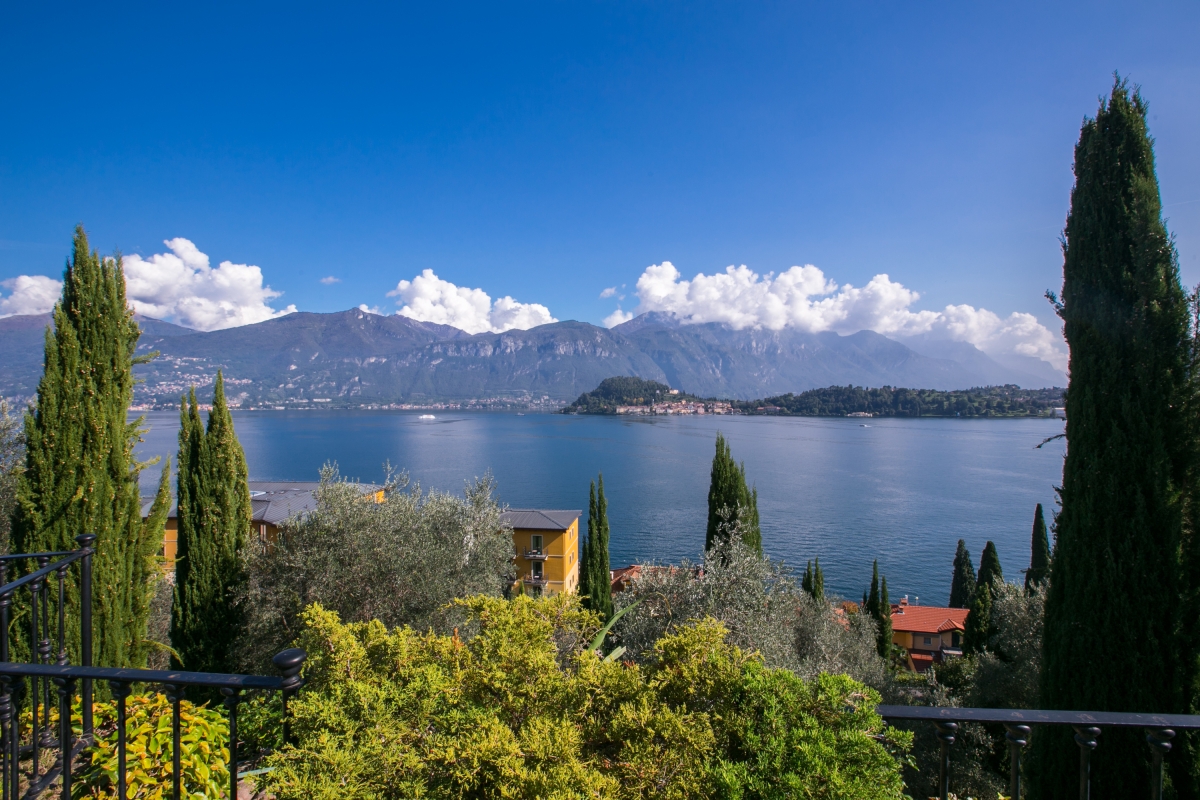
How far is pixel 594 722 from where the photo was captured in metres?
2.83

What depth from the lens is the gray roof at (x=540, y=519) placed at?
27.7 metres

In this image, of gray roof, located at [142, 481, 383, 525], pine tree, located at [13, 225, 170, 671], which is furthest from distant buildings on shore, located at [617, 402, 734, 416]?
pine tree, located at [13, 225, 170, 671]

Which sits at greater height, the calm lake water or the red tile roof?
the calm lake water

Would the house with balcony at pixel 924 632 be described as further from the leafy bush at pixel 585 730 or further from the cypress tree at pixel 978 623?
the leafy bush at pixel 585 730

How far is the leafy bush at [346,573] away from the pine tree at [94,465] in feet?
12.4

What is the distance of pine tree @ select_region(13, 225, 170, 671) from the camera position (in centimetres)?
555

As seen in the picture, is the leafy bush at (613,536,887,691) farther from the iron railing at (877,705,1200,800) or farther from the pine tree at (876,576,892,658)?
the pine tree at (876,576,892,658)

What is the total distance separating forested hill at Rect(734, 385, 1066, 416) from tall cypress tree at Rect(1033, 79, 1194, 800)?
16113 cm

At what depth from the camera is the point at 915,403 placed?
168 meters

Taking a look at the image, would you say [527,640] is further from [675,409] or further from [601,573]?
[675,409]

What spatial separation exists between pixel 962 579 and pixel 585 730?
35.9 m

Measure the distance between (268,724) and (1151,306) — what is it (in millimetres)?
8792

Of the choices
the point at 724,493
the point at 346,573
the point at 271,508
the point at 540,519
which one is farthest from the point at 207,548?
the point at 540,519

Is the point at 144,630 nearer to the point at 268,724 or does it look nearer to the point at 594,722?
the point at 268,724
